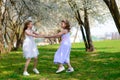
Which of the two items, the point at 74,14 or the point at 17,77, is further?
the point at 74,14

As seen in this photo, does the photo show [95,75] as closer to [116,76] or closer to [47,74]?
[116,76]

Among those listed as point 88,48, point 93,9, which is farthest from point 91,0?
point 88,48

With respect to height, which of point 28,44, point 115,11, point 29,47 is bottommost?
point 29,47

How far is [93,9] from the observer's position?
31.8 m

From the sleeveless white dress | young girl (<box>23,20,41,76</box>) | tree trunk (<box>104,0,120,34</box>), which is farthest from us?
the sleeveless white dress

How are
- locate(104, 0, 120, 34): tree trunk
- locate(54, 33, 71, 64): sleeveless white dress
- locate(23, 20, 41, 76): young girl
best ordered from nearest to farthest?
locate(104, 0, 120, 34): tree trunk < locate(23, 20, 41, 76): young girl < locate(54, 33, 71, 64): sleeveless white dress

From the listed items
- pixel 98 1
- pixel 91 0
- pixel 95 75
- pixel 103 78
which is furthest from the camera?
pixel 98 1

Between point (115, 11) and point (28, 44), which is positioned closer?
point (115, 11)

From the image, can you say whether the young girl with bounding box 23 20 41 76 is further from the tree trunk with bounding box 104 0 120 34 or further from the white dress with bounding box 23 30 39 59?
the tree trunk with bounding box 104 0 120 34

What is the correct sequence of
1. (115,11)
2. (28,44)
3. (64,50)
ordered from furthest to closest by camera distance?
(64,50) → (28,44) → (115,11)

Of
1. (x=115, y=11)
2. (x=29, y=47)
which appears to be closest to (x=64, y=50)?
(x=29, y=47)

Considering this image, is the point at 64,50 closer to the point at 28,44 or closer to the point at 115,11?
the point at 28,44

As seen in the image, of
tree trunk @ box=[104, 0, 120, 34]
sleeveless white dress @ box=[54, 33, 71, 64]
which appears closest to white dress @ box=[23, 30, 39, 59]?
sleeveless white dress @ box=[54, 33, 71, 64]

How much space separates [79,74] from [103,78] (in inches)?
53.1
